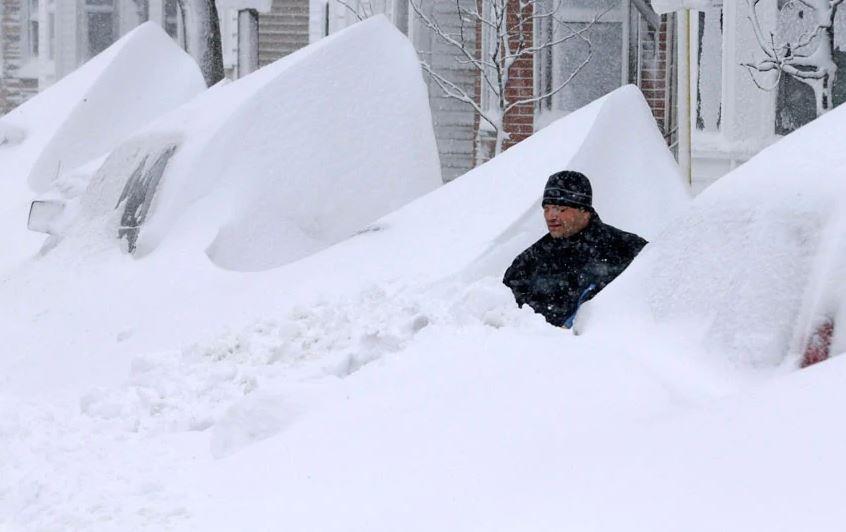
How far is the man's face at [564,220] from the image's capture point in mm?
6160

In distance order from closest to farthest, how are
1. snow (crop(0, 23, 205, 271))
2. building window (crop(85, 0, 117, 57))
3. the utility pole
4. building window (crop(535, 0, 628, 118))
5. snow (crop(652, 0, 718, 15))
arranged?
the utility pole
snow (crop(652, 0, 718, 15))
snow (crop(0, 23, 205, 271))
building window (crop(535, 0, 628, 118))
building window (crop(85, 0, 117, 57))

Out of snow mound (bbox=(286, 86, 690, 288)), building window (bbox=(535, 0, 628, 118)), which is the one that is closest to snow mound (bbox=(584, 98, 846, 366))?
snow mound (bbox=(286, 86, 690, 288))

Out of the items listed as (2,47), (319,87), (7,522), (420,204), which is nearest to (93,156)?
(319,87)

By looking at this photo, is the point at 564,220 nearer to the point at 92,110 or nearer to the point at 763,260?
the point at 763,260

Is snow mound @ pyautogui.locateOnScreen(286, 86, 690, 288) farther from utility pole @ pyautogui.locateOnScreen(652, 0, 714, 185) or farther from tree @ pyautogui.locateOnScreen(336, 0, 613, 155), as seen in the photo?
tree @ pyautogui.locateOnScreen(336, 0, 613, 155)

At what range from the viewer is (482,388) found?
13.9 feet

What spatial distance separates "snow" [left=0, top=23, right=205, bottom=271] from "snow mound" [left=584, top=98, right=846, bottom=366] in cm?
646

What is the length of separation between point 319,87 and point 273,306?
1.95 m

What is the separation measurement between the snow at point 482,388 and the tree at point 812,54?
3.49 metres

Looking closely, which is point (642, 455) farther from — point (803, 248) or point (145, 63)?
point (145, 63)

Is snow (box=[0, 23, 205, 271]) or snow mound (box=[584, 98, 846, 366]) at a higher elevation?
snow mound (box=[584, 98, 846, 366])

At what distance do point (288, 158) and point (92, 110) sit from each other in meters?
3.39

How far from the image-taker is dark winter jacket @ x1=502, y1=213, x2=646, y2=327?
20.0 ft

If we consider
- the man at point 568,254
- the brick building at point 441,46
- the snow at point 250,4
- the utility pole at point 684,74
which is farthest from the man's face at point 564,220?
the brick building at point 441,46
